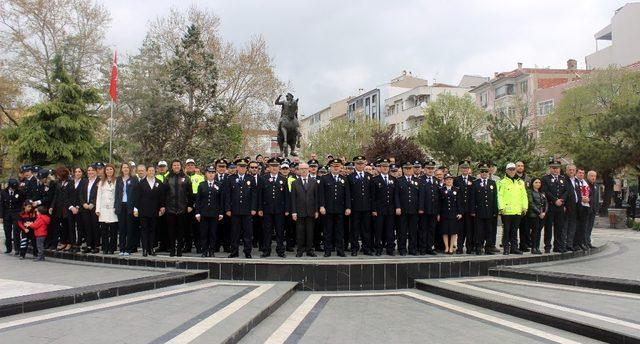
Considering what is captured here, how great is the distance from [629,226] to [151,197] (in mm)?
20827

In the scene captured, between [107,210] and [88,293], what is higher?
[107,210]

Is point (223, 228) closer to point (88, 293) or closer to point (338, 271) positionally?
point (338, 271)

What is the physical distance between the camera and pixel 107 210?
408 inches

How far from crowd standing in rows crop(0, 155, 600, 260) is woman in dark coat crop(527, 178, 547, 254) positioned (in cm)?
2

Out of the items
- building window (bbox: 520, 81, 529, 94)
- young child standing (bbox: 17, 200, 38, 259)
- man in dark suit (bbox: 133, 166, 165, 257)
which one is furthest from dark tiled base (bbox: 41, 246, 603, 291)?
building window (bbox: 520, 81, 529, 94)

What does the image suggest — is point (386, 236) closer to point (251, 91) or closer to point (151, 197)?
point (151, 197)

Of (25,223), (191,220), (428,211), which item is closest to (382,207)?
(428,211)

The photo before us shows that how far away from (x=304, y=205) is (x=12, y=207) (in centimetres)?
673

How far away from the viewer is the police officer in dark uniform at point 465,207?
416 inches

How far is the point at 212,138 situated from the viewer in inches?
1113

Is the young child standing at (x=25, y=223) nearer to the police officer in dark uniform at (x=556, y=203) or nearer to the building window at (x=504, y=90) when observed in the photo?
the police officer in dark uniform at (x=556, y=203)

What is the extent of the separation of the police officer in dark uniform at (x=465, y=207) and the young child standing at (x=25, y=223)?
879cm

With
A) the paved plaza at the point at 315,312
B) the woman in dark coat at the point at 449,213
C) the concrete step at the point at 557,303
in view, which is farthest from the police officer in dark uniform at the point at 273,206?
the woman in dark coat at the point at 449,213

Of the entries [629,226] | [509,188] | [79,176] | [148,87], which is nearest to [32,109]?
[148,87]
